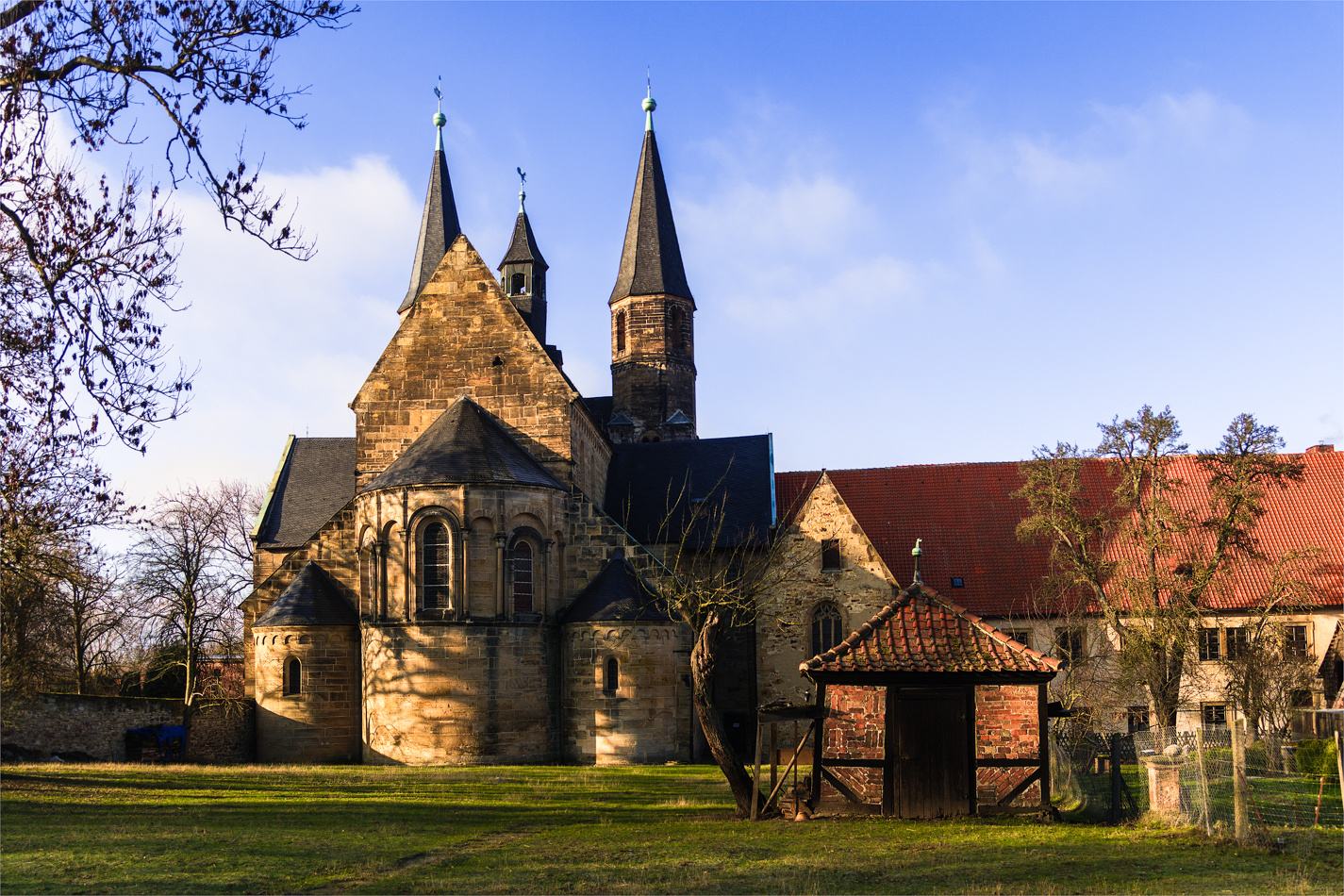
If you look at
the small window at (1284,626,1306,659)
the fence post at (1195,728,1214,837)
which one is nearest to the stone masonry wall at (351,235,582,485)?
the fence post at (1195,728,1214,837)

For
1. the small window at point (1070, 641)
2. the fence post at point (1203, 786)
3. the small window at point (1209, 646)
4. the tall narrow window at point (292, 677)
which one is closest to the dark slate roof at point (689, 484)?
the small window at point (1070, 641)

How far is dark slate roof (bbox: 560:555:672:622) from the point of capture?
1086 inches

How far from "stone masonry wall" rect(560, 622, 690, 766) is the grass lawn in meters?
7.19

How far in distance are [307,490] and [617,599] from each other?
15266 millimetres

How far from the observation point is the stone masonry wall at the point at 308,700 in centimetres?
2789

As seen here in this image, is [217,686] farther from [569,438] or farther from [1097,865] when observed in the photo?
[1097,865]

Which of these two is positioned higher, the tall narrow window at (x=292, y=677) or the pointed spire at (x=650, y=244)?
the pointed spire at (x=650, y=244)

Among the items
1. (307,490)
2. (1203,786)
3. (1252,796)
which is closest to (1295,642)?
(1252,796)

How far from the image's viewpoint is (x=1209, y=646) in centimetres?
3375

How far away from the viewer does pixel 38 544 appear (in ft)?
57.5

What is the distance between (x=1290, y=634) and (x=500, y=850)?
85.3 ft

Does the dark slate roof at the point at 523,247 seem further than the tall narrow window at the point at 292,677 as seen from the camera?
Yes

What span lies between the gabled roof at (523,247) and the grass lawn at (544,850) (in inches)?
1140

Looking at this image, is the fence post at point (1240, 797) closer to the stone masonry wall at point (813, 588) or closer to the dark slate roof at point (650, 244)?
the stone masonry wall at point (813, 588)
